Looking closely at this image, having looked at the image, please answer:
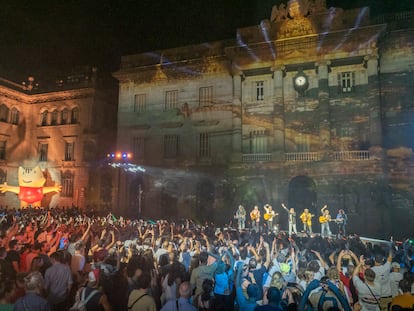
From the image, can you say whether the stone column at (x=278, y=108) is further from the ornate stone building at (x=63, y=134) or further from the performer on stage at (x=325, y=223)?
the ornate stone building at (x=63, y=134)

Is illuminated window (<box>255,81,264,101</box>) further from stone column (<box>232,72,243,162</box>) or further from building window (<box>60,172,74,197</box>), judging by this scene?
building window (<box>60,172,74,197</box>)

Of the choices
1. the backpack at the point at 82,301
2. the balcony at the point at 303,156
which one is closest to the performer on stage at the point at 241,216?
the balcony at the point at 303,156

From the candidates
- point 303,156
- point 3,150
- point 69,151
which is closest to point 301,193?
point 303,156

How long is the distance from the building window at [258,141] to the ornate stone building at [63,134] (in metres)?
16.6

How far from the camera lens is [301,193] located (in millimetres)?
25609

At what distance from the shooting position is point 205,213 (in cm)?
2845

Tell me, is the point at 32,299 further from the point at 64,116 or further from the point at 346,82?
the point at 64,116

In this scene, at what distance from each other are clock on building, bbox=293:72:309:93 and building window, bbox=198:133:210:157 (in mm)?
8611

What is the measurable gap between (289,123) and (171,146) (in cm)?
1112

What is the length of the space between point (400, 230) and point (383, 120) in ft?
26.0

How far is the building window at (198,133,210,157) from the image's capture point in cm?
2936

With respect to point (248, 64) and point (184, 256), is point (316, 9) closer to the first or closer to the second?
point (248, 64)

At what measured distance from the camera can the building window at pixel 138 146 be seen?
3192 cm

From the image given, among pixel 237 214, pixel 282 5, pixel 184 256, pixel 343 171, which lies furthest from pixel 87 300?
pixel 282 5
